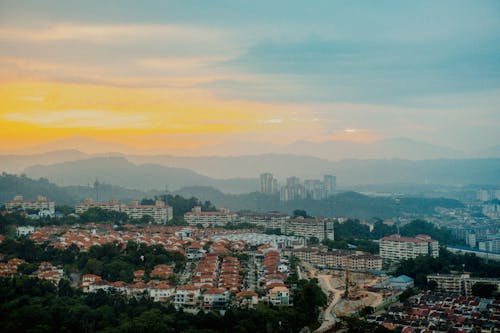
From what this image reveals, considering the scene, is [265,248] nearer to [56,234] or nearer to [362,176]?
[56,234]

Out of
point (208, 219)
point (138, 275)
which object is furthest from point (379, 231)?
point (138, 275)

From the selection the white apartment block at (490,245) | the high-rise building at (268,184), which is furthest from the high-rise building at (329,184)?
the white apartment block at (490,245)

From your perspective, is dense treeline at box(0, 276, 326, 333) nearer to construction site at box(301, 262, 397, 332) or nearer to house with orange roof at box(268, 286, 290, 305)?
house with orange roof at box(268, 286, 290, 305)

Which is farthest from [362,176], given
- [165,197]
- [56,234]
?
[56,234]

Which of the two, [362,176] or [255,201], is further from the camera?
[362,176]

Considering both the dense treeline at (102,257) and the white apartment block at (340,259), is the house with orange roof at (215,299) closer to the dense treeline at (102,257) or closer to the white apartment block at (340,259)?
the dense treeline at (102,257)

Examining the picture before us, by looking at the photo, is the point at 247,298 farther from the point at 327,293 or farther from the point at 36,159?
the point at 36,159
